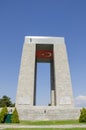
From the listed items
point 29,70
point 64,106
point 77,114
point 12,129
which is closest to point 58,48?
point 29,70

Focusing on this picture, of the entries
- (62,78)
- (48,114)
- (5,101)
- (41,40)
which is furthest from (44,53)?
(5,101)

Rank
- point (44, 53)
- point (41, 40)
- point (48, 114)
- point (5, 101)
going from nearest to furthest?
1. point (48, 114)
2. point (41, 40)
3. point (44, 53)
4. point (5, 101)

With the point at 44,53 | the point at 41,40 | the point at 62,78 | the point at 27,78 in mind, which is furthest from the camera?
the point at 44,53

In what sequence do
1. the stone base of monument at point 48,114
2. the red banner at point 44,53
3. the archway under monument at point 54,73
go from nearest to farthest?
the stone base of monument at point 48,114 → the archway under monument at point 54,73 → the red banner at point 44,53

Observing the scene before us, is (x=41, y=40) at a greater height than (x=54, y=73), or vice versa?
(x=41, y=40)

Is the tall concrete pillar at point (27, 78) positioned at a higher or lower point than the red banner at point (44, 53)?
lower

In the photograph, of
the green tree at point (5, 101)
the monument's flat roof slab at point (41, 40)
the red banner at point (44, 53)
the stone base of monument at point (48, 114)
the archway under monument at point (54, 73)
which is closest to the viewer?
the stone base of monument at point (48, 114)

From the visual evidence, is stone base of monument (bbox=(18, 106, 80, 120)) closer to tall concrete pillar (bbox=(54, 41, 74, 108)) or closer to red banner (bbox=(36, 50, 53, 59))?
tall concrete pillar (bbox=(54, 41, 74, 108))

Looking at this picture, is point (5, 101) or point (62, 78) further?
point (5, 101)

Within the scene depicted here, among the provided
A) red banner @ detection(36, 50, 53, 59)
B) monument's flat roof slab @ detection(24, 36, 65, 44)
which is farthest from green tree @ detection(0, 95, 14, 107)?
monument's flat roof slab @ detection(24, 36, 65, 44)

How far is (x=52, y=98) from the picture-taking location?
37281 mm

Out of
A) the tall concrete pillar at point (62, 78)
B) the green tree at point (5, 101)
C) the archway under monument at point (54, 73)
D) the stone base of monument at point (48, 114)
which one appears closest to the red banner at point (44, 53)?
the archway under monument at point (54, 73)

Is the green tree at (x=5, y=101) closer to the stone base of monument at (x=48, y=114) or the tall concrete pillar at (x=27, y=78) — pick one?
the tall concrete pillar at (x=27, y=78)

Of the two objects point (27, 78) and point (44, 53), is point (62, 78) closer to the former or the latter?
point (27, 78)
